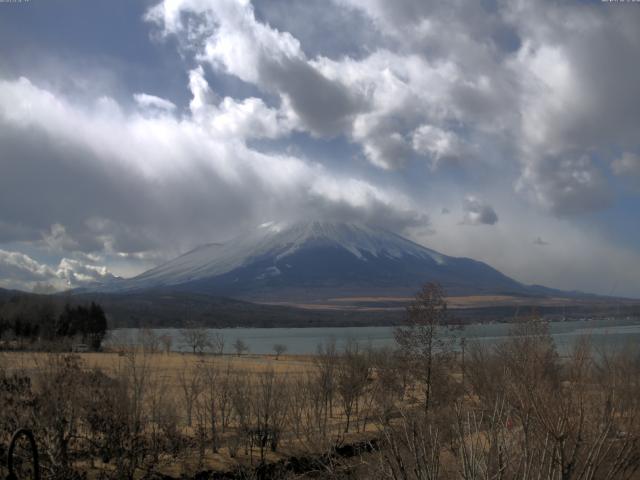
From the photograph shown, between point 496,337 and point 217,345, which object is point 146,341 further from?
point 217,345

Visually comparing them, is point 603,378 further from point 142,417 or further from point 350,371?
point 350,371

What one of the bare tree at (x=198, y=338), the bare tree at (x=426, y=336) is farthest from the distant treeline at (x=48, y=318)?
the bare tree at (x=426, y=336)

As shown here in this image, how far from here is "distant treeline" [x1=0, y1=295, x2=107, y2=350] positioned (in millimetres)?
78438

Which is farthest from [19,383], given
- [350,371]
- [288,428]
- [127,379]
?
[350,371]

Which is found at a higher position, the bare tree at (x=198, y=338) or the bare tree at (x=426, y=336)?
the bare tree at (x=426, y=336)

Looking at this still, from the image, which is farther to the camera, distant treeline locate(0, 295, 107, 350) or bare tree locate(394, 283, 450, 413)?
distant treeline locate(0, 295, 107, 350)

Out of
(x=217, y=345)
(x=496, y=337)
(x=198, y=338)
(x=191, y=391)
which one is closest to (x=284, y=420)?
(x=191, y=391)

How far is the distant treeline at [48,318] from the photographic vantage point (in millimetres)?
78438

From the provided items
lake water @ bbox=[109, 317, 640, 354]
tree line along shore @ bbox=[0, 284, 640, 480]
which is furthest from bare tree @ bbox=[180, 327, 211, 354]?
tree line along shore @ bbox=[0, 284, 640, 480]

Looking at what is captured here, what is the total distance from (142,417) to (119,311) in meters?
189

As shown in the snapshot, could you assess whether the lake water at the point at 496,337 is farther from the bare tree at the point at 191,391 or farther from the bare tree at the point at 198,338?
the bare tree at the point at 198,338

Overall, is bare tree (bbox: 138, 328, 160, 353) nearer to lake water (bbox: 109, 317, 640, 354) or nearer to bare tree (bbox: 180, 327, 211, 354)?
lake water (bbox: 109, 317, 640, 354)

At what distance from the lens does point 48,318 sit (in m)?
80.5

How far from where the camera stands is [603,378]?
12766mm
